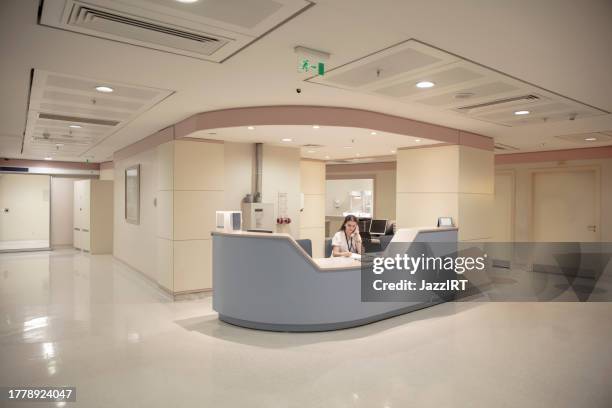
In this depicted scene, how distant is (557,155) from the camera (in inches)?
399

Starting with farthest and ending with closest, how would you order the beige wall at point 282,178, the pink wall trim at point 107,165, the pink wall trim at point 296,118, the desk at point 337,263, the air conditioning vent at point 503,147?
the pink wall trim at point 107,165 < the air conditioning vent at point 503,147 < the beige wall at point 282,178 < the pink wall trim at point 296,118 < the desk at point 337,263

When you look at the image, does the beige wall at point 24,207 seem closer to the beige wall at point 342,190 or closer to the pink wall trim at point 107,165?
the pink wall trim at point 107,165

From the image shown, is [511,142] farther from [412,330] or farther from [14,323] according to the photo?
[14,323]

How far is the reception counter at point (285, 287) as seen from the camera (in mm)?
5000

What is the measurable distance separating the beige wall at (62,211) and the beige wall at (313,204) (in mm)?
9118

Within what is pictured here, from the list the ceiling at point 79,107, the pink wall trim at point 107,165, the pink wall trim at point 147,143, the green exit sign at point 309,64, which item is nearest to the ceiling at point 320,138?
the pink wall trim at point 147,143

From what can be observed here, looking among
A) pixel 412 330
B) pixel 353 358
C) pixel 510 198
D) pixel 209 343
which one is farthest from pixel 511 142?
pixel 209 343

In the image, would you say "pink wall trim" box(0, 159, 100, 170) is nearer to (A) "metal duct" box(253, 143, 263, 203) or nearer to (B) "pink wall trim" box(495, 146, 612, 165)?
(A) "metal duct" box(253, 143, 263, 203)

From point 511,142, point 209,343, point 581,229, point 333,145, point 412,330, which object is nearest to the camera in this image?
point 209,343

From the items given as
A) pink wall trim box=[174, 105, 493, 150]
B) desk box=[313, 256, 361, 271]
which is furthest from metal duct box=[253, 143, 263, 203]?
desk box=[313, 256, 361, 271]

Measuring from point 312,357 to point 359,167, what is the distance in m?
10.4

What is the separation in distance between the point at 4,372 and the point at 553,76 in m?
6.15

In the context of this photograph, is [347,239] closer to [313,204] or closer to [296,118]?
[296,118]

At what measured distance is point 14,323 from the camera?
18.0ft
